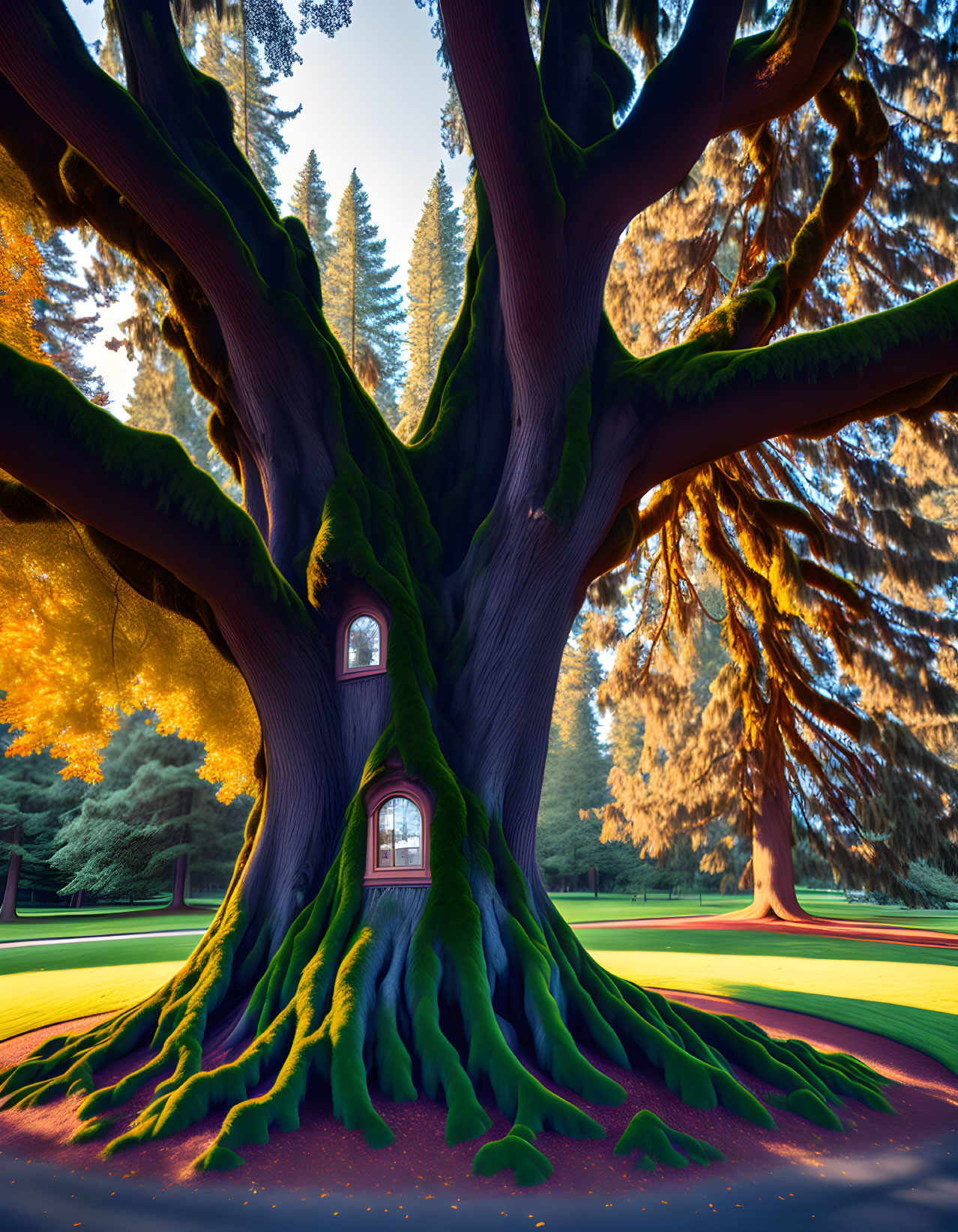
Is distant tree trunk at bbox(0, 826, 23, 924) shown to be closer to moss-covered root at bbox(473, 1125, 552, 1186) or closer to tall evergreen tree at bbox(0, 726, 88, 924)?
tall evergreen tree at bbox(0, 726, 88, 924)

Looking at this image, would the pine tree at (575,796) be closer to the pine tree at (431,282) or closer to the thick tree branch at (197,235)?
the pine tree at (431,282)

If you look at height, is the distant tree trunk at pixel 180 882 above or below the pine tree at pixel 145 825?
below

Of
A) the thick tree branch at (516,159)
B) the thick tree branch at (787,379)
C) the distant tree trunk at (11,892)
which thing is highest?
the thick tree branch at (516,159)

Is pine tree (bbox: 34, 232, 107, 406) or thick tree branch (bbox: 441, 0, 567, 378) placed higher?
pine tree (bbox: 34, 232, 107, 406)

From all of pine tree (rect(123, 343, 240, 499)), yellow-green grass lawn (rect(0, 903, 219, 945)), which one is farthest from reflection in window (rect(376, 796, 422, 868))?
pine tree (rect(123, 343, 240, 499))

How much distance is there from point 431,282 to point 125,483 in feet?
86.8

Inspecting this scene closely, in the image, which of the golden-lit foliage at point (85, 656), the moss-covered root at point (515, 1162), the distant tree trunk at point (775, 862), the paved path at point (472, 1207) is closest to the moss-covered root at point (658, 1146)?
the paved path at point (472, 1207)

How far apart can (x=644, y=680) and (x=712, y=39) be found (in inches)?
569

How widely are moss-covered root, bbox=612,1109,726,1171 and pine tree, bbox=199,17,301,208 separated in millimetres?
17904

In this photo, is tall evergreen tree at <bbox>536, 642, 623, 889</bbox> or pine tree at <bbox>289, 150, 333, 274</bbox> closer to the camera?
pine tree at <bbox>289, 150, 333, 274</bbox>

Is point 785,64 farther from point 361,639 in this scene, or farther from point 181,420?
point 181,420

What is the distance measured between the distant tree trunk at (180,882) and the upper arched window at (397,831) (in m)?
24.7

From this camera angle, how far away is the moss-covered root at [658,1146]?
13.5ft

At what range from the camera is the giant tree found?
4934 millimetres
